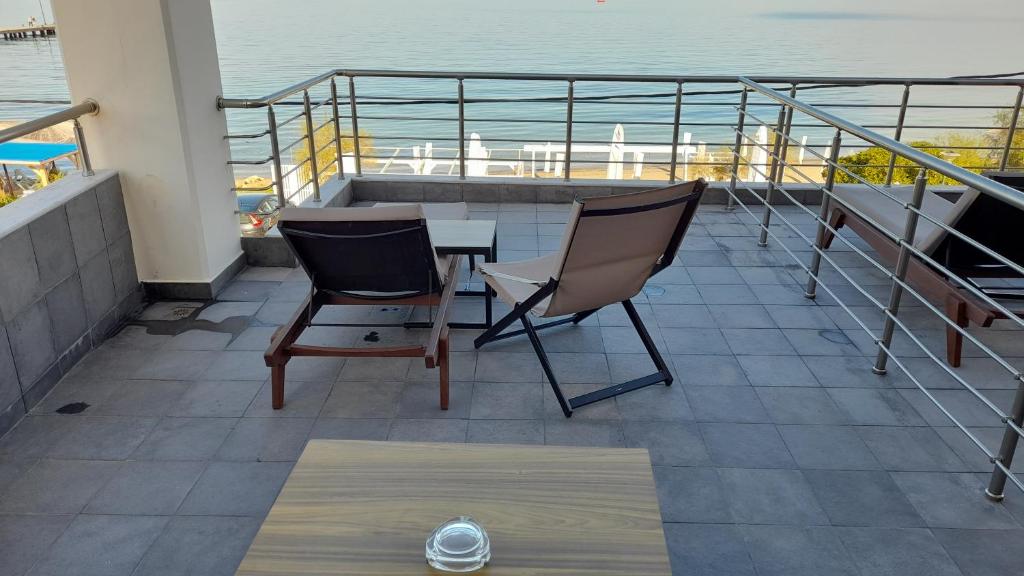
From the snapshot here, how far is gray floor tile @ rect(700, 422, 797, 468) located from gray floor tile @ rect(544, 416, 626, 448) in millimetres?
357

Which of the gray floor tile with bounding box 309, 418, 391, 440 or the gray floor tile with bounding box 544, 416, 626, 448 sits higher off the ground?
the gray floor tile with bounding box 544, 416, 626, 448

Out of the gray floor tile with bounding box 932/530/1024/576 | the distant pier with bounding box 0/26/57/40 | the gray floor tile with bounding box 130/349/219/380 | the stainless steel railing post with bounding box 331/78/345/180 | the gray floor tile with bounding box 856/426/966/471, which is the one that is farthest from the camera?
the distant pier with bounding box 0/26/57/40

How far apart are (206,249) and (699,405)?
9.45ft

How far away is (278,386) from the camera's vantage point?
10.0ft

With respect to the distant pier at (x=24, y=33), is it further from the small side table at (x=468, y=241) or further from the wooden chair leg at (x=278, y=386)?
the wooden chair leg at (x=278, y=386)

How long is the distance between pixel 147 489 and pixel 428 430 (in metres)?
1.05

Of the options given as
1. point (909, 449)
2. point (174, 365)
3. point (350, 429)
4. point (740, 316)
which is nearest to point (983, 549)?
point (909, 449)

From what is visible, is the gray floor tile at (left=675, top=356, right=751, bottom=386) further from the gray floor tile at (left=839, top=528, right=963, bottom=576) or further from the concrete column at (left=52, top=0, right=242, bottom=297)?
the concrete column at (left=52, top=0, right=242, bottom=297)

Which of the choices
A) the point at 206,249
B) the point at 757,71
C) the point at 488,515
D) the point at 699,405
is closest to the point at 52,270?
the point at 206,249

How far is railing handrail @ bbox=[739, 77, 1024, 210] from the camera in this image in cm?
231

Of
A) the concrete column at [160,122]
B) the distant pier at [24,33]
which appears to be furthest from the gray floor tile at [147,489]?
the distant pier at [24,33]

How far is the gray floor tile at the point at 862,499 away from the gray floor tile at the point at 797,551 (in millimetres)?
117

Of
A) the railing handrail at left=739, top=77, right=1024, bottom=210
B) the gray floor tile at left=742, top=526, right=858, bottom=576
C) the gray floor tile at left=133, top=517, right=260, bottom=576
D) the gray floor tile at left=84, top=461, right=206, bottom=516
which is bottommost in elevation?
the gray floor tile at left=84, top=461, right=206, bottom=516

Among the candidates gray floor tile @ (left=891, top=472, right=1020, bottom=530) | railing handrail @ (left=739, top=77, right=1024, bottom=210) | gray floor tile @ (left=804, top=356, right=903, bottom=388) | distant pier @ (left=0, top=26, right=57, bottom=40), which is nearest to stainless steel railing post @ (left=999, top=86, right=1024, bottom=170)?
railing handrail @ (left=739, top=77, right=1024, bottom=210)
